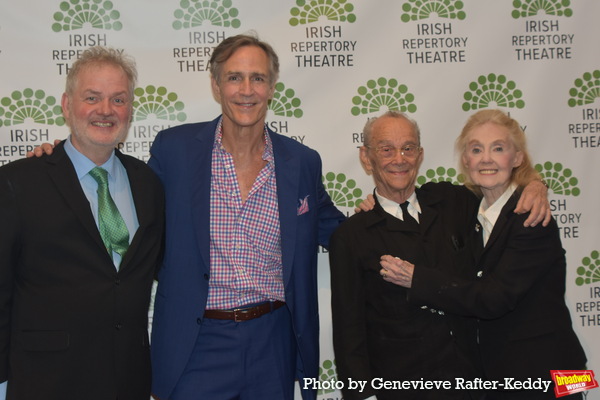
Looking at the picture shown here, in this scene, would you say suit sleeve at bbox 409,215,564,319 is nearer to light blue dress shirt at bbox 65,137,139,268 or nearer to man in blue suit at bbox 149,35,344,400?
man in blue suit at bbox 149,35,344,400

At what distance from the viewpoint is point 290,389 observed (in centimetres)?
258

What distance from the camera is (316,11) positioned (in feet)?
11.0

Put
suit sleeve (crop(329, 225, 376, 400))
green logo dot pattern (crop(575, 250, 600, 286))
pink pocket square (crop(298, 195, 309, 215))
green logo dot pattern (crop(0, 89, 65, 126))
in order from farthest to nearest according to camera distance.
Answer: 1. green logo dot pattern (crop(575, 250, 600, 286))
2. green logo dot pattern (crop(0, 89, 65, 126))
3. pink pocket square (crop(298, 195, 309, 215))
4. suit sleeve (crop(329, 225, 376, 400))

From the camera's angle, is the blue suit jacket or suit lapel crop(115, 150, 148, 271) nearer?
suit lapel crop(115, 150, 148, 271)

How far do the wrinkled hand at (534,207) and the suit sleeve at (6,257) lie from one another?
1906 mm

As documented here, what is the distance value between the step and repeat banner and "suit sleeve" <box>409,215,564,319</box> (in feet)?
3.82

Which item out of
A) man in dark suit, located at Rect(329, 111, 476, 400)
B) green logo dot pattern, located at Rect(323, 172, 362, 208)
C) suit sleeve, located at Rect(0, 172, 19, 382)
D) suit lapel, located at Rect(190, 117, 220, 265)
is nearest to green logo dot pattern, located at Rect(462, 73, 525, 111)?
green logo dot pattern, located at Rect(323, 172, 362, 208)

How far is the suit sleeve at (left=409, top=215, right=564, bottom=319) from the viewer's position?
2.29 meters

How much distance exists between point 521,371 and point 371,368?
60 centimetres

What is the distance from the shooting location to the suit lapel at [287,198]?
8.38ft

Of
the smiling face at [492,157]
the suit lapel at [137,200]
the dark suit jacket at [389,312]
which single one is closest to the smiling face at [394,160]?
the dark suit jacket at [389,312]

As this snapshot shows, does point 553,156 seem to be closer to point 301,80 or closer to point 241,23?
point 301,80

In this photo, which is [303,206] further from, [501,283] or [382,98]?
[382,98]

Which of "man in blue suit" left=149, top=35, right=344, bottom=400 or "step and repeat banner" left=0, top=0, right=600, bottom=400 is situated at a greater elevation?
"step and repeat banner" left=0, top=0, right=600, bottom=400
